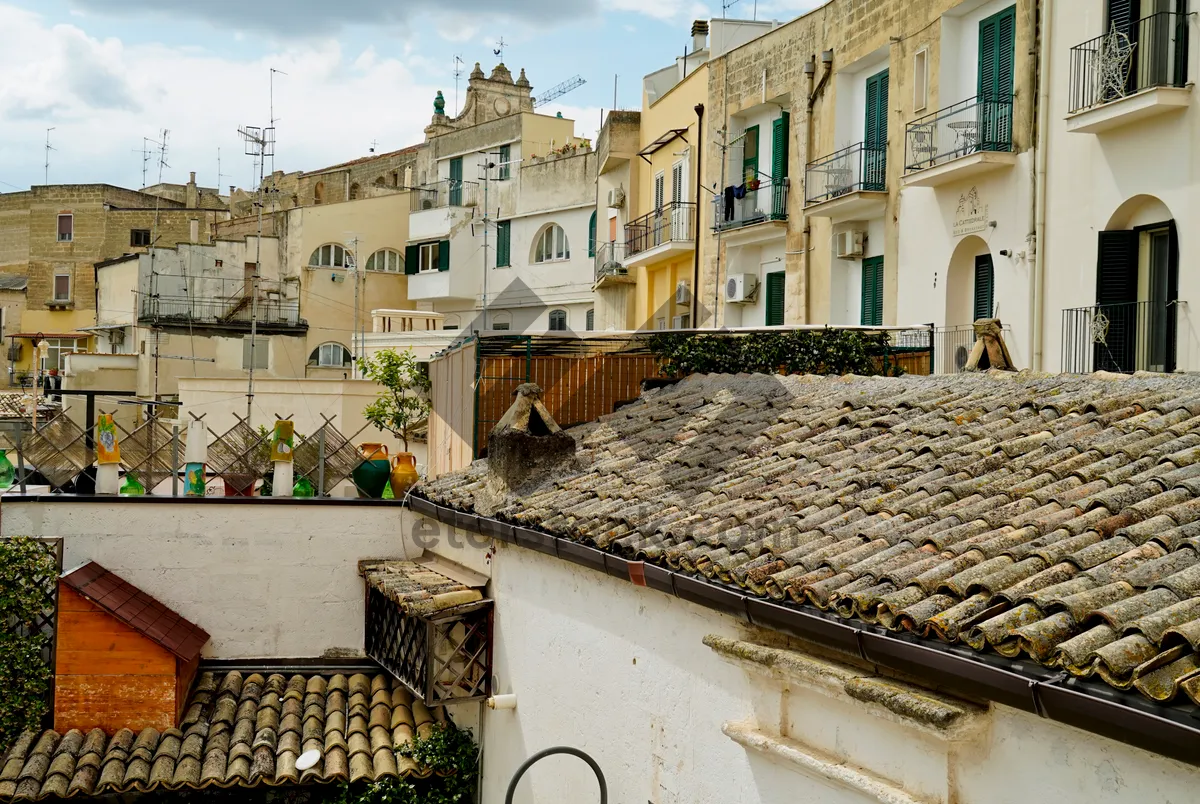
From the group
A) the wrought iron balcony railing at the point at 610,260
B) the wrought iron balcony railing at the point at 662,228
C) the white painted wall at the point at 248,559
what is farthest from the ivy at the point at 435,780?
the wrought iron balcony railing at the point at 610,260

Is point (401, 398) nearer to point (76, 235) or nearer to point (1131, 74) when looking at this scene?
point (1131, 74)

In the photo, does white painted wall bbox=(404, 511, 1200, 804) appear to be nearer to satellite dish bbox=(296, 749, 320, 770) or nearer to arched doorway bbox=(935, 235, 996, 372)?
satellite dish bbox=(296, 749, 320, 770)

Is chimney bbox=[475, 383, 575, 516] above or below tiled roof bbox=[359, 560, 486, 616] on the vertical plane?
above

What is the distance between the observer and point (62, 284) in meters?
57.0

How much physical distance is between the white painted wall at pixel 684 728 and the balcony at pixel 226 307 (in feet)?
99.9

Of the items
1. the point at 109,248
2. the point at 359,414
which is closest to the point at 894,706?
the point at 359,414

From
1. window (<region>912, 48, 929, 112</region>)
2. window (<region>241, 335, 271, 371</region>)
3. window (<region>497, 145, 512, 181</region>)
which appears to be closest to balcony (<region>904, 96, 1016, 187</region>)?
window (<region>912, 48, 929, 112</region>)

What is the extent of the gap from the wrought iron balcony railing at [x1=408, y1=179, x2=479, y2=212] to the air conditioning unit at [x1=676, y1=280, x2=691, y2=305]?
1548 cm

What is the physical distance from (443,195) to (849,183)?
82.2 feet

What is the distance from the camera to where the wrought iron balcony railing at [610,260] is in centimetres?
3194

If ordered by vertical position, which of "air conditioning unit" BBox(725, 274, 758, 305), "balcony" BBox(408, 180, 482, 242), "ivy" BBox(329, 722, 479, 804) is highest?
"balcony" BBox(408, 180, 482, 242)

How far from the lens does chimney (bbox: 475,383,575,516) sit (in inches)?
442

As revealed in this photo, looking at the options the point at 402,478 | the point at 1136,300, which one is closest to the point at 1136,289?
the point at 1136,300

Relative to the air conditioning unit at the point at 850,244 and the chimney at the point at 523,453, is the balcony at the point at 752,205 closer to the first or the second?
the air conditioning unit at the point at 850,244
